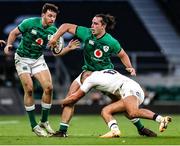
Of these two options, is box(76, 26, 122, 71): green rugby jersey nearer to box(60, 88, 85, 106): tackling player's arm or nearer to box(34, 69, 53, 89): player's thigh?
box(60, 88, 85, 106): tackling player's arm

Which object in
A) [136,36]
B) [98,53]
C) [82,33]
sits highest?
[82,33]

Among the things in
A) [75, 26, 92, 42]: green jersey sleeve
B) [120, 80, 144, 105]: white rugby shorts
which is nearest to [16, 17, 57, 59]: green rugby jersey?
[75, 26, 92, 42]: green jersey sleeve

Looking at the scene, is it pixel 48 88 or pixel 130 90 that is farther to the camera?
pixel 48 88

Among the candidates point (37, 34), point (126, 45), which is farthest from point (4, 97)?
point (37, 34)

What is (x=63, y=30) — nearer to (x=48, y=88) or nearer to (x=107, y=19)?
(x=107, y=19)

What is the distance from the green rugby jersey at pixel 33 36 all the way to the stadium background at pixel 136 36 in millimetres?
13133

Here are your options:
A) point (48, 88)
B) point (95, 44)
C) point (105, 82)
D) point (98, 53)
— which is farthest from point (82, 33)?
point (48, 88)

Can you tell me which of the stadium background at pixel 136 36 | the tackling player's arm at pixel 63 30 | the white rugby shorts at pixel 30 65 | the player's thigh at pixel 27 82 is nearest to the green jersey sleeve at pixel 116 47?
the tackling player's arm at pixel 63 30

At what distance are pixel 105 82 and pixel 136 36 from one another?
2010 centimetres

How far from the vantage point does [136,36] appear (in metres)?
34.9

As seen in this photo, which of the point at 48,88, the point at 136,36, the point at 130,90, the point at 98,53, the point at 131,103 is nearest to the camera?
the point at 131,103

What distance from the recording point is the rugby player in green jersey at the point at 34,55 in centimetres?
1597

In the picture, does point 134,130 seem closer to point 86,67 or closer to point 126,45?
point 86,67

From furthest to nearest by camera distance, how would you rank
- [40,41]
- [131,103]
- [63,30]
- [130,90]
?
[40,41]
[63,30]
[130,90]
[131,103]
